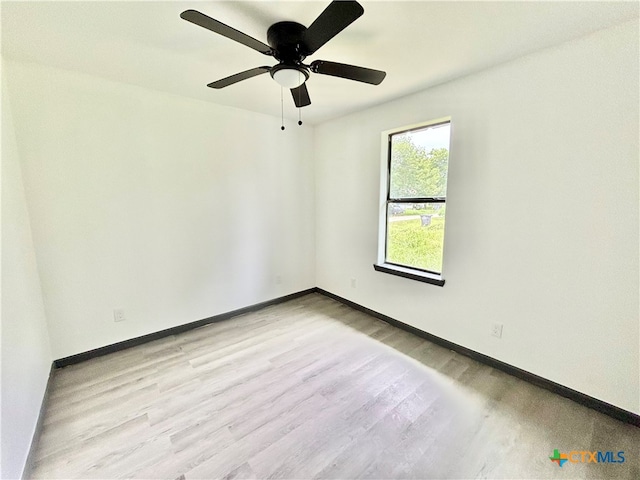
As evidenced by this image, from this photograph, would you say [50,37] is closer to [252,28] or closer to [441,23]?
[252,28]

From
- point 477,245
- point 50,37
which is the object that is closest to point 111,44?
point 50,37

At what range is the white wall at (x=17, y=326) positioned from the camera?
4.16 ft

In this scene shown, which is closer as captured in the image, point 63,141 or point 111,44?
point 111,44

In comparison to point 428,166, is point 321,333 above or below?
below

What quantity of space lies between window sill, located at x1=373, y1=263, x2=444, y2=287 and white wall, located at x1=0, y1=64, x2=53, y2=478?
2816 millimetres

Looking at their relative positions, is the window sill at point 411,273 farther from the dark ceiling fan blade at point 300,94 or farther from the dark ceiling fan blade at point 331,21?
the dark ceiling fan blade at point 331,21

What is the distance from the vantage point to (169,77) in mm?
2182

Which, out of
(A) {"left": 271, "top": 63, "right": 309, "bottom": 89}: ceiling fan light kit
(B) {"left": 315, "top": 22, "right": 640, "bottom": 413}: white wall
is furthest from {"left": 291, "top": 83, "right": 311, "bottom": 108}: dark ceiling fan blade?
(B) {"left": 315, "top": 22, "right": 640, "bottom": 413}: white wall

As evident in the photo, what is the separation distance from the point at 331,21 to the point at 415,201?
187 centimetres

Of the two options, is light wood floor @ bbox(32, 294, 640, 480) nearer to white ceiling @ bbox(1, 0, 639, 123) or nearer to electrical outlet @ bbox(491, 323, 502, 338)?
electrical outlet @ bbox(491, 323, 502, 338)

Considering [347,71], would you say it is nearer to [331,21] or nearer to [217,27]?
[331,21]

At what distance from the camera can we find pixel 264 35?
1675mm

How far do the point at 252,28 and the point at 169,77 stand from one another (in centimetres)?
103

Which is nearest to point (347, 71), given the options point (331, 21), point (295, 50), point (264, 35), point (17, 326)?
point (295, 50)
